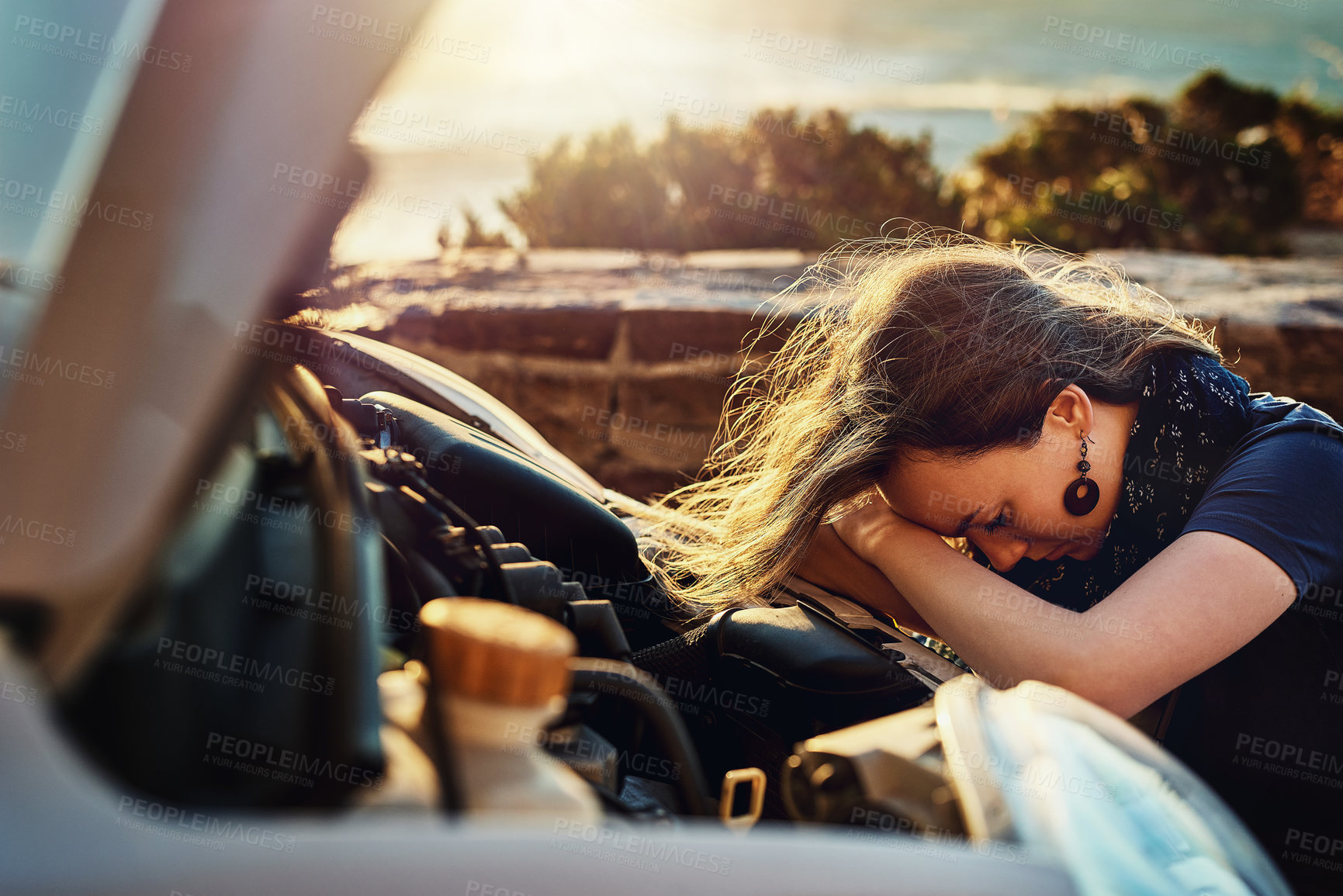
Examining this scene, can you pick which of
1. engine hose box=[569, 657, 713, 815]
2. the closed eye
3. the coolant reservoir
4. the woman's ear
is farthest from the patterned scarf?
the coolant reservoir

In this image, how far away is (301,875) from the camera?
835 millimetres

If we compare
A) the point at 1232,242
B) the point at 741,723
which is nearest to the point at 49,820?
the point at 741,723

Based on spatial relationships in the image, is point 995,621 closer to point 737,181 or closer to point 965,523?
point 965,523

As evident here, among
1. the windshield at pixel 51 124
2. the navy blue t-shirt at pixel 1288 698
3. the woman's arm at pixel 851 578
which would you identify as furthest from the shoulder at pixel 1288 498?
the windshield at pixel 51 124

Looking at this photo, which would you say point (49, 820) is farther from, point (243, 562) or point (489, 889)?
point (489, 889)

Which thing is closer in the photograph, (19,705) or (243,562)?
(19,705)

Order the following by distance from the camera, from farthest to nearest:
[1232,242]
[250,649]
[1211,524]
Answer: [1232,242]
[1211,524]
[250,649]

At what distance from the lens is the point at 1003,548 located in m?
1.91

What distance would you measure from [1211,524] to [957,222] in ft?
15.2

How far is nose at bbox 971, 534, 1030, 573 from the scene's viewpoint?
191 centimetres

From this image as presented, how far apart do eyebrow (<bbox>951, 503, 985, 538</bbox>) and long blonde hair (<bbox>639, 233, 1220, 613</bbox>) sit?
0.39ft

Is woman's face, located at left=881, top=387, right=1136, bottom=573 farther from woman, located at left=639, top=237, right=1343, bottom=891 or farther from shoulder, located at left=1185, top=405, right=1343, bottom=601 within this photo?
shoulder, located at left=1185, top=405, right=1343, bottom=601

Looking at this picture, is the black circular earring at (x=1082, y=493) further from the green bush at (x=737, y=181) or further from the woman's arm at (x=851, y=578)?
the green bush at (x=737, y=181)

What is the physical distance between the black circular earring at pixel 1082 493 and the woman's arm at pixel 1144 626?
10.0 inches
